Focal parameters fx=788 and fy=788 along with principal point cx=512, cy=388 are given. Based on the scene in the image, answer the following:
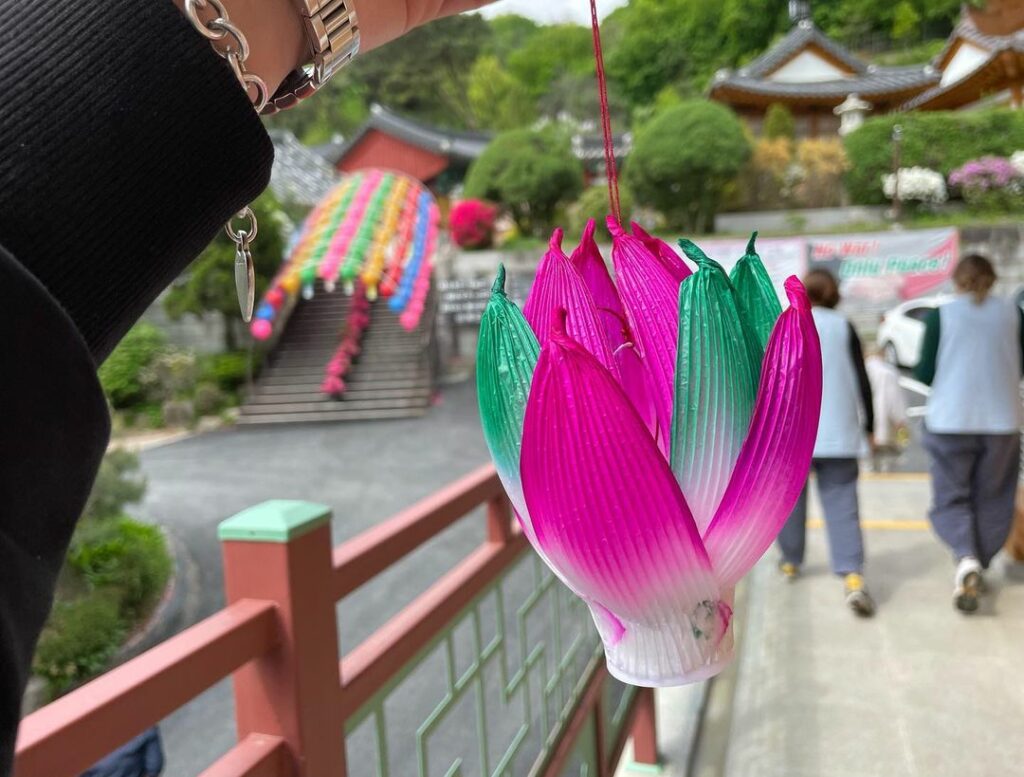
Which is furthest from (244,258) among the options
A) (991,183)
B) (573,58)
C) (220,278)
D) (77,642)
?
(573,58)

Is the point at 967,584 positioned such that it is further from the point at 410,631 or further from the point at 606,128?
the point at 606,128

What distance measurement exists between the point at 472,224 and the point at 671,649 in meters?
12.4

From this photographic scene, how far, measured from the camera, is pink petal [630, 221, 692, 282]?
613 millimetres

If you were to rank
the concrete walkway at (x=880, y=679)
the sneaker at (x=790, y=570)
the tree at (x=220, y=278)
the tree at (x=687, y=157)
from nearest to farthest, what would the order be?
the concrete walkway at (x=880, y=679) → the sneaker at (x=790, y=570) → the tree at (x=220, y=278) → the tree at (x=687, y=157)

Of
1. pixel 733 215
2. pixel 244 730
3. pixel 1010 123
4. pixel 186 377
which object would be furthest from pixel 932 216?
pixel 244 730

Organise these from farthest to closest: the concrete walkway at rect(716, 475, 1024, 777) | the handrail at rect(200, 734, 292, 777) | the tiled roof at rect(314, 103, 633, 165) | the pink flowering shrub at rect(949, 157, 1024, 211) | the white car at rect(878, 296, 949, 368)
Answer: the tiled roof at rect(314, 103, 633, 165), the pink flowering shrub at rect(949, 157, 1024, 211), the white car at rect(878, 296, 949, 368), the concrete walkway at rect(716, 475, 1024, 777), the handrail at rect(200, 734, 292, 777)

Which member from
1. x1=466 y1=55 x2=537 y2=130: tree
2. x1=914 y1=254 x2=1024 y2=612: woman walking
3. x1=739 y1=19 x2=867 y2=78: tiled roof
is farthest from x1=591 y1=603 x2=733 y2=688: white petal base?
x1=466 y1=55 x2=537 y2=130: tree

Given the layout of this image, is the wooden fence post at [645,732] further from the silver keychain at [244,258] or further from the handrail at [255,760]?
the silver keychain at [244,258]

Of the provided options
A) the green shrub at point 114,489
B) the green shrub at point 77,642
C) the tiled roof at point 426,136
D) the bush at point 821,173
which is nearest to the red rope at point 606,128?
the green shrub at point 77,642

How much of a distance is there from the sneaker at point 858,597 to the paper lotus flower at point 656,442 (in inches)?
113

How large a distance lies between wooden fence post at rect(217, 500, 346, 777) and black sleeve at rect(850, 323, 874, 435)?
2.33 m

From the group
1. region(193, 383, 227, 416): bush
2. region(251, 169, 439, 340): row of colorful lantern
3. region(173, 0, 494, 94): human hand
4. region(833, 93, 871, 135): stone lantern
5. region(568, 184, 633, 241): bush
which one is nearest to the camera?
region(173, 0, 494, 94): human hand

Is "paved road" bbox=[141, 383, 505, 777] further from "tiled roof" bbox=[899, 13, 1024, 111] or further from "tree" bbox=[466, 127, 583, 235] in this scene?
"tiled roof" bbox=[899, 13, 1024, 111]

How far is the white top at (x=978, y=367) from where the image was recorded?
2750 mm
